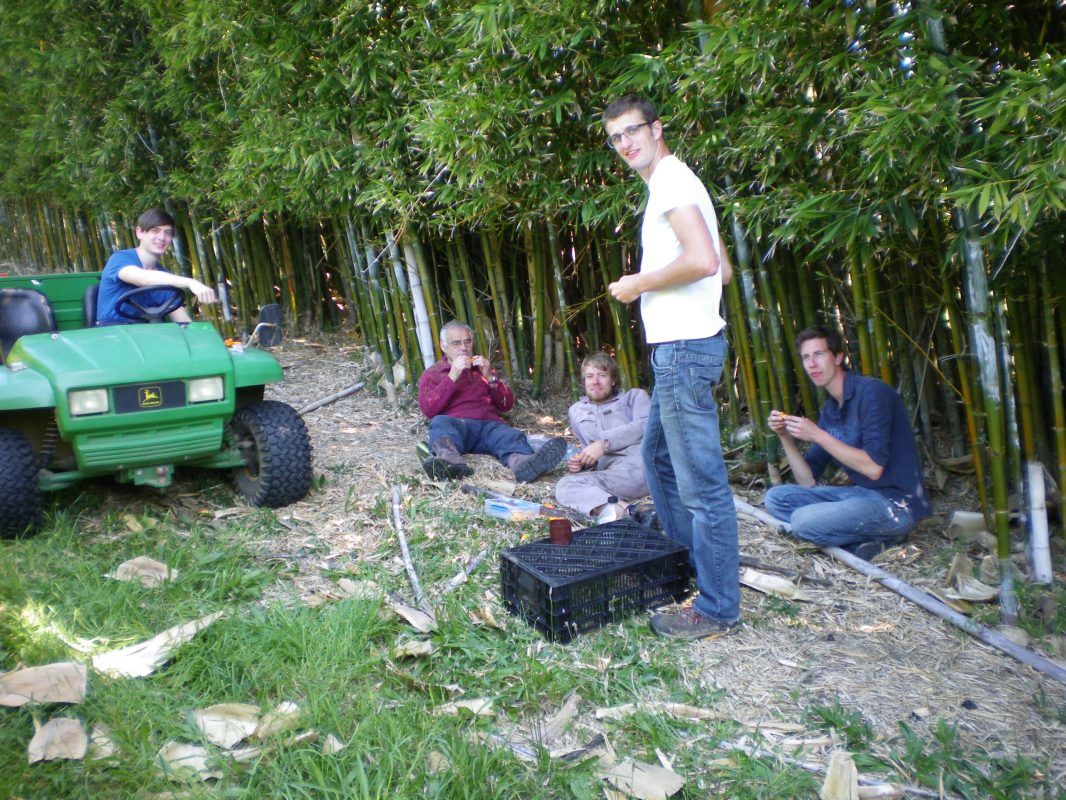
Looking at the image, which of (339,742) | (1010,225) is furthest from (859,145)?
(339,742)

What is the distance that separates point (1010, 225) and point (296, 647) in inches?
83.6

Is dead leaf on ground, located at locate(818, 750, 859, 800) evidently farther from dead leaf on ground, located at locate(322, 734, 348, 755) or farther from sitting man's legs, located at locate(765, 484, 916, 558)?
sitting man's legs, located at locate(765, 484, 916, 558)

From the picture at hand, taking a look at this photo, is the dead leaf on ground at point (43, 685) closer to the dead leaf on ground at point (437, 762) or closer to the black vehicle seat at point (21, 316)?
the dead leaf on ground at point (437, 762)

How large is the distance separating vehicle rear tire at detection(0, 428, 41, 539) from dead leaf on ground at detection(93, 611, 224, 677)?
96 cm

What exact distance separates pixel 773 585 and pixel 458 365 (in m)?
1.96

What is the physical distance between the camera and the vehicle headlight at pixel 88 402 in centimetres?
307

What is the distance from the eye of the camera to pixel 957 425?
136 inches

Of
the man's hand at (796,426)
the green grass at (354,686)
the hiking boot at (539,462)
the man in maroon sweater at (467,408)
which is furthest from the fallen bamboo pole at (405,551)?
the man's hand at (796,426)

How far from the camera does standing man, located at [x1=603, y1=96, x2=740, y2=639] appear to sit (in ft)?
7.41

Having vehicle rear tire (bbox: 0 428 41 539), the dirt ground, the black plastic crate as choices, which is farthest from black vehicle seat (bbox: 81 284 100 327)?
the black plastic crate

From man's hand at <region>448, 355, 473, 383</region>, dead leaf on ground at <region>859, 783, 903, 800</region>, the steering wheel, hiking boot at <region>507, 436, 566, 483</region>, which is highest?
the steering wheel

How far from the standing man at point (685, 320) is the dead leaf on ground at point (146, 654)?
1.30 meters

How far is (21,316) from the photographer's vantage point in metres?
3.64

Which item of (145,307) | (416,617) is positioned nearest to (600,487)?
(416,617)
